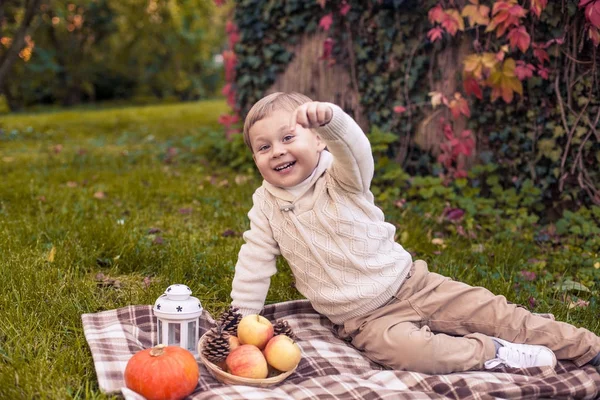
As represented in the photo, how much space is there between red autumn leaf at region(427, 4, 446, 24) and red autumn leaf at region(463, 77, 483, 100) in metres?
0.44

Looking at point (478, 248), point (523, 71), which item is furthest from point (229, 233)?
point (523, 71)

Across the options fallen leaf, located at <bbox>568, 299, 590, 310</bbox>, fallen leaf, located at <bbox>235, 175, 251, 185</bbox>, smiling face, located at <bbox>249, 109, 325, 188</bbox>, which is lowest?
fallen leaf, located at <bbox>568, 299, 590, 310</bbox>

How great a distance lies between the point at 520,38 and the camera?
4145 mm

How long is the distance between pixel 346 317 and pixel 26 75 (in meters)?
14.4

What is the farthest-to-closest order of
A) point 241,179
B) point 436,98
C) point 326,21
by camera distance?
point 241,179, point 326,21, point 436,98

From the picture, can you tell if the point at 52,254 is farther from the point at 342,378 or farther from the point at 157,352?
the point at 342,378

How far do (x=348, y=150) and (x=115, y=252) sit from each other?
1.74 metres

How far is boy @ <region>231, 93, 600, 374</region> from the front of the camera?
255cm

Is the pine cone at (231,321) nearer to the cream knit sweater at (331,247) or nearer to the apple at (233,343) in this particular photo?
the apple at (233,343)

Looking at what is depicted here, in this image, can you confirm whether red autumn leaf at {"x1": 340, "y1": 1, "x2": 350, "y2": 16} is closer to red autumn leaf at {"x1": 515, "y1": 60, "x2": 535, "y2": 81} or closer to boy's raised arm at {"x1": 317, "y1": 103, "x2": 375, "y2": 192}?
red autumn leaf at {"x1": 515, "y1": 60, "x2": 535, "y2": 81}

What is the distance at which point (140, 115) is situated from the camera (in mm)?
11570

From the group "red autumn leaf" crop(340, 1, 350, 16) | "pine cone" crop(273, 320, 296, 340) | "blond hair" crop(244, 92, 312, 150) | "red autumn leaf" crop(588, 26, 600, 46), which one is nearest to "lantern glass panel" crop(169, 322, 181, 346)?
"pine cone" crop(273, 320, 296, 340)

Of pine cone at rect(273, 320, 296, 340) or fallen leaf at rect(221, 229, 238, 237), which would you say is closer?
pine cone at rect(273, 320, 296, 340)

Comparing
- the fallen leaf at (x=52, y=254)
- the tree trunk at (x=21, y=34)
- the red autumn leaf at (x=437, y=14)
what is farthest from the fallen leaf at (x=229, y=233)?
the tree trunk at (x=21, y=34)
